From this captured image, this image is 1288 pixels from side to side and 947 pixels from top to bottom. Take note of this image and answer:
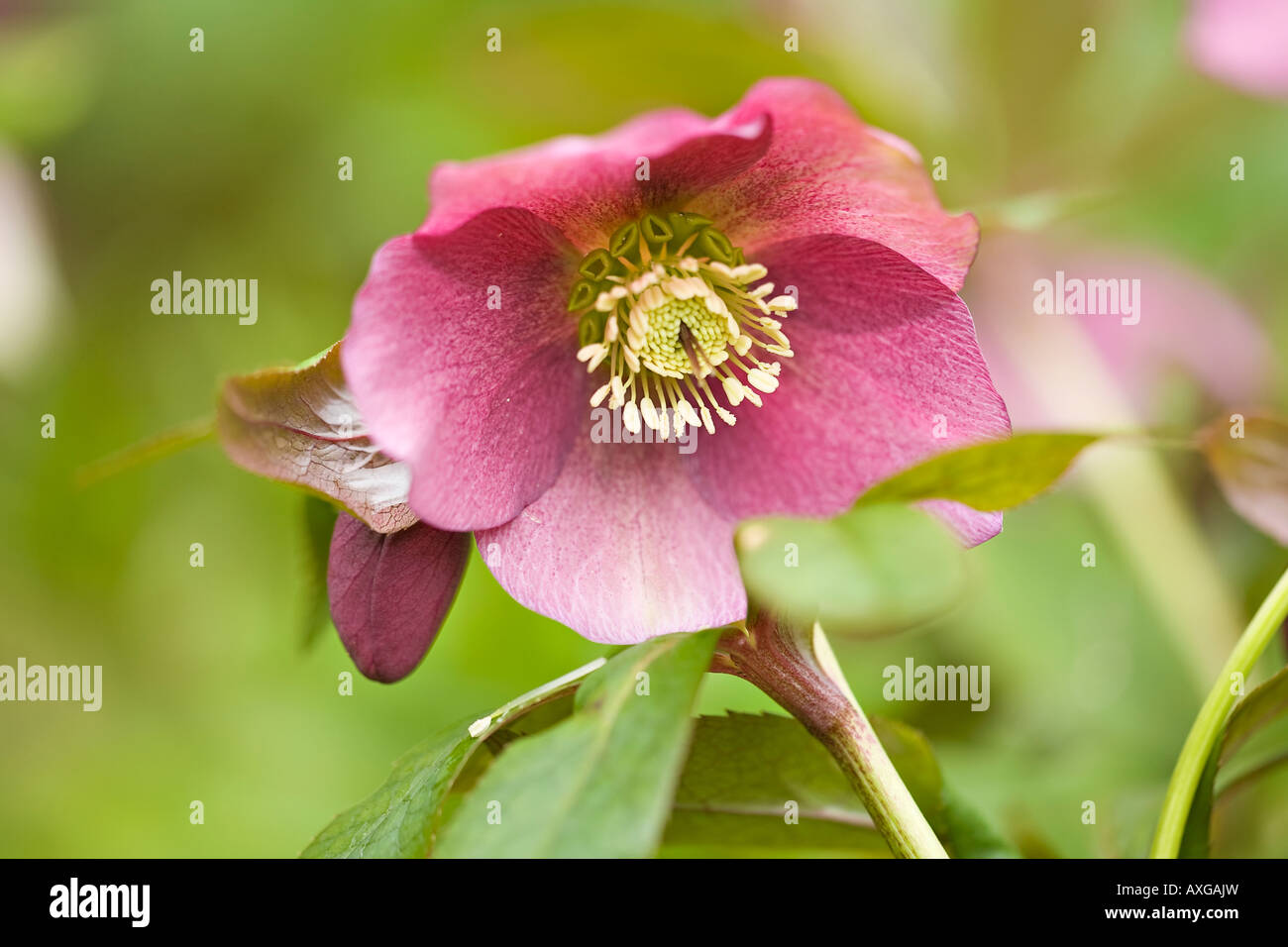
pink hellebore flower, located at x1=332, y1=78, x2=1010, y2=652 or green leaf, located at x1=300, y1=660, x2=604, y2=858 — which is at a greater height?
pink hellebore flower, located at x1=332, y1=78, x2=1010, y2=652

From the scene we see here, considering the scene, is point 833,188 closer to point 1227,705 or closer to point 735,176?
point 735,176

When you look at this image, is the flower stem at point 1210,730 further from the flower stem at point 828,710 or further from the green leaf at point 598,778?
the green leaf at point 598,778

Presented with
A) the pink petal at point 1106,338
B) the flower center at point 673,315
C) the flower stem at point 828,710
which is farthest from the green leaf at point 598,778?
the pink petal at point 1106,338

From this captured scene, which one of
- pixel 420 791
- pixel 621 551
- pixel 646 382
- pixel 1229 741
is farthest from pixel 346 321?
pixel 1229 741

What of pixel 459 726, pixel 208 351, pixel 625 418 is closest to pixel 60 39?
pixel 208 351

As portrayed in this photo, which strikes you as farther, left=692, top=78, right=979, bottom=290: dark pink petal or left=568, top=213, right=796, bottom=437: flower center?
left=568, top=213, right=796, bottom=437: flower center

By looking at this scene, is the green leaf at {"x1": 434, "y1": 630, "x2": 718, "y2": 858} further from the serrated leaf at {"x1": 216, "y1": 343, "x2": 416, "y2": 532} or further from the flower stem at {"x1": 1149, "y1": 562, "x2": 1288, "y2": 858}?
the flower stem at {"x1": 1149, "y1": 562, "x2": 1288, "y2": 858}

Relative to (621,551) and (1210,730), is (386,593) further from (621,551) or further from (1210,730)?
(1210,730)

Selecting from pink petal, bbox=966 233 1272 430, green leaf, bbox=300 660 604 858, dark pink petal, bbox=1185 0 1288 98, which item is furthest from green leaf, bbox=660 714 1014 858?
dark pink petal, bbox=1185 0 1288 98
